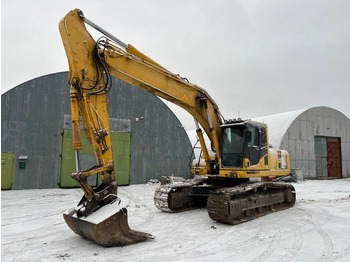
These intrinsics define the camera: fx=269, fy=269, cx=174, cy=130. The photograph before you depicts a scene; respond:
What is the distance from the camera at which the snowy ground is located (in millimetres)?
5082

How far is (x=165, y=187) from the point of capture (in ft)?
31.3

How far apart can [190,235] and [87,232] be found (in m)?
2.40

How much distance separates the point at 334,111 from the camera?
80.2 feet

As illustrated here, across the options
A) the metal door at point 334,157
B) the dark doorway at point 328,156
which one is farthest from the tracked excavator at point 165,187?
the metal door at point 334,157


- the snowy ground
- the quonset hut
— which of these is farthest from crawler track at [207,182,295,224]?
the quonset hut

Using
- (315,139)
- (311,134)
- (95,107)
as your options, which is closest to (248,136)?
(95,107)

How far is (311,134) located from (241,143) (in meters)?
17.3

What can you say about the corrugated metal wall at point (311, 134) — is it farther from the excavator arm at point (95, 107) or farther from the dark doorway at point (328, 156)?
the excavator arm at point (95, 107)

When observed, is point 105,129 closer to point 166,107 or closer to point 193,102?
point 193,102

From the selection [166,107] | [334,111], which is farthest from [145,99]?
[334,111]

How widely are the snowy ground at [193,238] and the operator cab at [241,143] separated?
189cm

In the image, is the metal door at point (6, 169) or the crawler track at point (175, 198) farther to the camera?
the metal door at point (6, 169)

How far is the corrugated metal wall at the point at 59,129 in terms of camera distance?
51.8 feet

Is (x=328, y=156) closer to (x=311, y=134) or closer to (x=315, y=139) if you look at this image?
(x=315, y=139)
